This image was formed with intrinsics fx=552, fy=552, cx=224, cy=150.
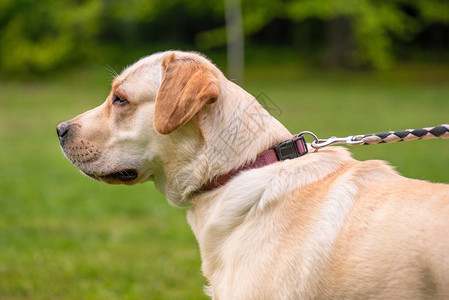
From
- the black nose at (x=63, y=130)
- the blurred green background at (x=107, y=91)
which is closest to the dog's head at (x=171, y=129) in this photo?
the black nose at (x=63, y=130)

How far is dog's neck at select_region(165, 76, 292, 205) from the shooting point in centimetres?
302

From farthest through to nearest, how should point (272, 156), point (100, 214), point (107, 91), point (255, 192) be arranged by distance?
1. point (107, 91)
2. point (100, 214)
3. point (272, 156)
4. point (255, 192)

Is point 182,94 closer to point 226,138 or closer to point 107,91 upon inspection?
point 226,138

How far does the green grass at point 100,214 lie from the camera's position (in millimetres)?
5383

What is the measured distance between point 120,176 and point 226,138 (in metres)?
0.74

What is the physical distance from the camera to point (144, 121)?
3.24m

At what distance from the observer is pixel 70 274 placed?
5.55 metres

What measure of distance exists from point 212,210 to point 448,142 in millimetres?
11947

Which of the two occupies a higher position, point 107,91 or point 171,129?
point 171,129

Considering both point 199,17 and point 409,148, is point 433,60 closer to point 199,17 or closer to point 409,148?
point 199,17

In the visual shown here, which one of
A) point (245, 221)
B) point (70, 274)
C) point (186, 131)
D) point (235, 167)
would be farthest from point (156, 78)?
point (70, 274)

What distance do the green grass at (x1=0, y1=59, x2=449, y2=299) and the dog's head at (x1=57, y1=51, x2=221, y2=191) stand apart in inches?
37.0

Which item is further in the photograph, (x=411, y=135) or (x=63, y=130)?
(x=63, y=130)

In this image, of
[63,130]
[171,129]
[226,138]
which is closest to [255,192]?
[226,138]
